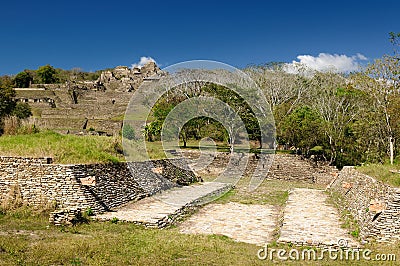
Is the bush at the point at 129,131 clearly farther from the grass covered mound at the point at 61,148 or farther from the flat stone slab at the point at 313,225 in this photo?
the flat stone slab at the point at 313,225

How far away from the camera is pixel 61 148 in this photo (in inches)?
444

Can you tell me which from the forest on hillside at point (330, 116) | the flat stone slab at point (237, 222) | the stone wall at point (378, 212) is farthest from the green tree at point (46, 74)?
the stone wall at point (378, 212)

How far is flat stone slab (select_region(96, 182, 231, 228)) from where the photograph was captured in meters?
9.18

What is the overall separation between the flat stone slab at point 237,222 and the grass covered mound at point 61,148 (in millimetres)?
3744

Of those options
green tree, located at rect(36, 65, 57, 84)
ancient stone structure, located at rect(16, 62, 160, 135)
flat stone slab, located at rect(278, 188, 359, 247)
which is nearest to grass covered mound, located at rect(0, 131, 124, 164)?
flat stone slab, located at rect(278, 188, 359, 247)

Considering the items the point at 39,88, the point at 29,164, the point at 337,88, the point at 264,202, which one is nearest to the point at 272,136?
the point at 337,88

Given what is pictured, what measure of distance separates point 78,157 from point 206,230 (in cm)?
472

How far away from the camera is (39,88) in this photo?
2084 inches

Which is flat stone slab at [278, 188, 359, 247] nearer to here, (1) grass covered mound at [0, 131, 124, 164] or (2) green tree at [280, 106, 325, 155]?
(1) grass covered mound at [0, 131, 124, 164]

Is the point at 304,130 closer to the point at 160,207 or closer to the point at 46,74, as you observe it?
the point at 160,207

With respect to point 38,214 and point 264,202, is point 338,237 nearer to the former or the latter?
point 264,202

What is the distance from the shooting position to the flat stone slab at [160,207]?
9.18 m

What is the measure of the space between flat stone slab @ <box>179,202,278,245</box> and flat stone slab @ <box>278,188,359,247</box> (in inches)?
19.9

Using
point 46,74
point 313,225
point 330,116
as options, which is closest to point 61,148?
point 313,225
